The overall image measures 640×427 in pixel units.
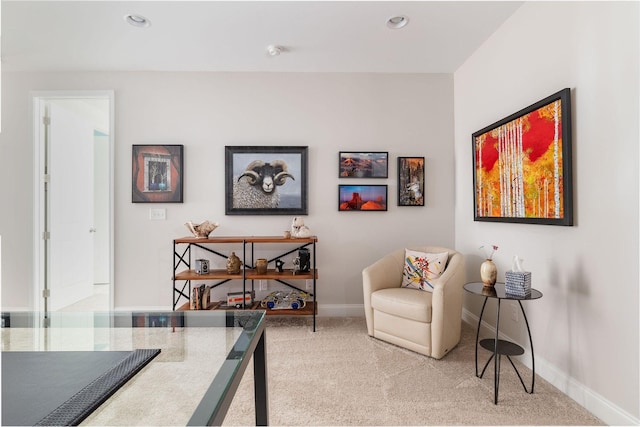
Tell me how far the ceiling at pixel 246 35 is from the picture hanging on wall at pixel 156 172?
885 mm

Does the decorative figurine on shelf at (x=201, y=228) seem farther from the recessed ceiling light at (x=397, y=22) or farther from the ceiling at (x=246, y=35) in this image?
the recessed ceiling light at (x=397, y=22)

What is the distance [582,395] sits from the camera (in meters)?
1.81

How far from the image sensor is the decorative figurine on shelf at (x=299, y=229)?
10.1 ft

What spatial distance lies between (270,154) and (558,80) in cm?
252

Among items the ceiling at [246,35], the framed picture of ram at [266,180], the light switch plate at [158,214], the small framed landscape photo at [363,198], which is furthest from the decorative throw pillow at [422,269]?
the light switch plate at [158,214]

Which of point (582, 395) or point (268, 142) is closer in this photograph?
point (582, 395)

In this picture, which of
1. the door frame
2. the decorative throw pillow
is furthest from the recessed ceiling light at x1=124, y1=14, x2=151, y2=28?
the decorative throw pillow

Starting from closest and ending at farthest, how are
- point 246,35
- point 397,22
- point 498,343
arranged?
1. point 498,343
2. point 397,22
3. point 246,35

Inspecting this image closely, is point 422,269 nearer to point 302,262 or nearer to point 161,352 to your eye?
point 302,262

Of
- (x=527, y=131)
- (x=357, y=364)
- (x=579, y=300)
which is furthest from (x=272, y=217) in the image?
(x=579, y=300)

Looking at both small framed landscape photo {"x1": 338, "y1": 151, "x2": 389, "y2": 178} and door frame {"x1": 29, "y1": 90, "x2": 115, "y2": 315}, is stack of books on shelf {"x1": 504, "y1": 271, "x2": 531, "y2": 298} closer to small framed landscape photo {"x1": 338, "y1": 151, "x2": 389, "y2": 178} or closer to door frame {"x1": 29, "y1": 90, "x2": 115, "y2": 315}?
small framed landscape photo {"x1": 338, "y1": 151, "x2": 389, "y2": 178}

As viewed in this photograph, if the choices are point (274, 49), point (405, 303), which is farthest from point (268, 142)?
point (405, 303)

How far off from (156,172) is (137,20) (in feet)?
4.75

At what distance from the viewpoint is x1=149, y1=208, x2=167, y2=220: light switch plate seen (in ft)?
11.0
